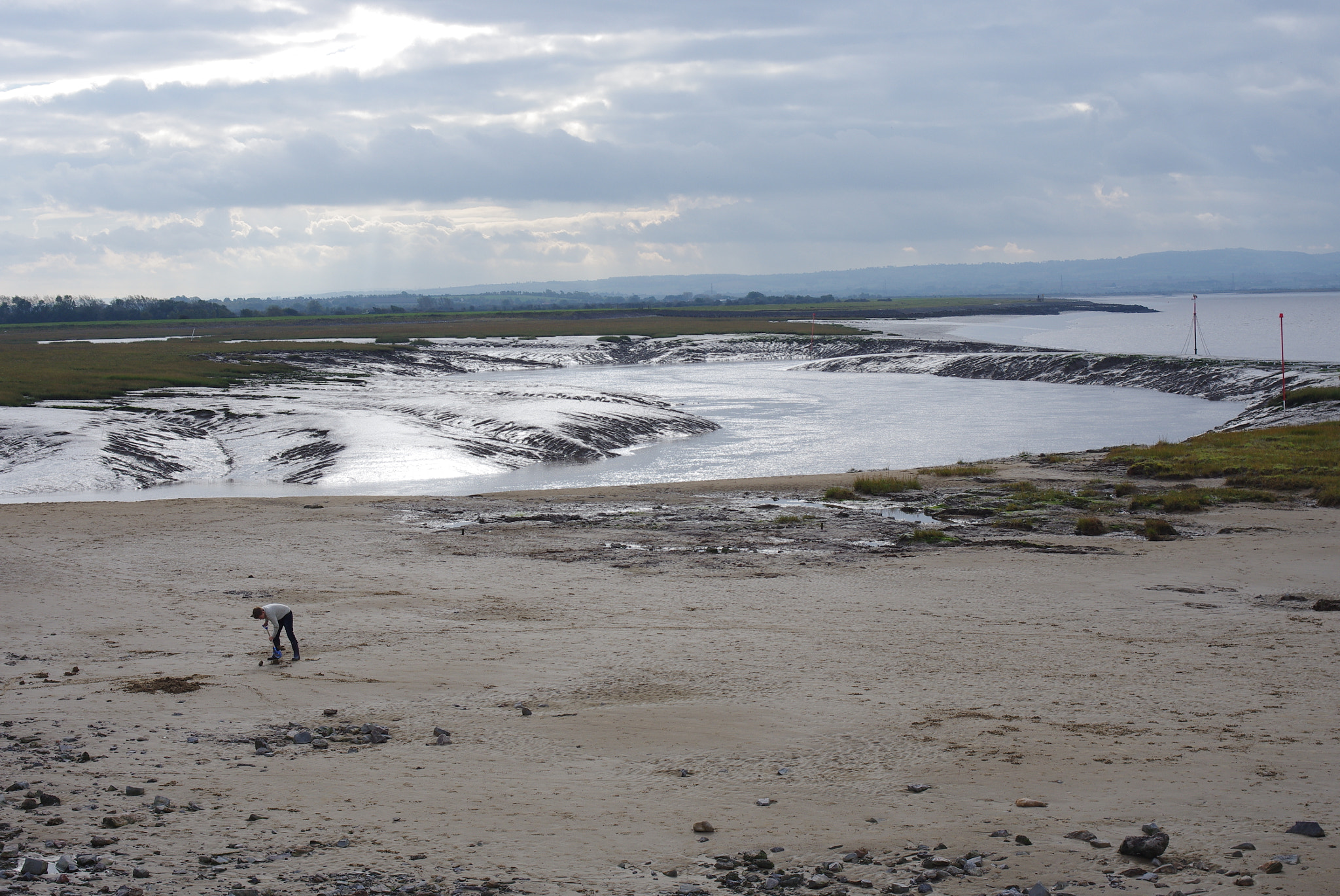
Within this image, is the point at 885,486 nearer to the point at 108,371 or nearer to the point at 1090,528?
the point at 1090,528

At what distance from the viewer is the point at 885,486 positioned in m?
27.0

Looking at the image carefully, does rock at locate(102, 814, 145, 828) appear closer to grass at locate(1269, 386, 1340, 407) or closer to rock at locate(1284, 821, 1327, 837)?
rock at locate(1284, 821, 1327, 837)

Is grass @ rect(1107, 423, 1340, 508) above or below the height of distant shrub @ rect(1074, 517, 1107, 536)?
above

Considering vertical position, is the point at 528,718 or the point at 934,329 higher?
the point at 934,329

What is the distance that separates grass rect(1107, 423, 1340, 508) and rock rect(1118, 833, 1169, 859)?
19.4 m

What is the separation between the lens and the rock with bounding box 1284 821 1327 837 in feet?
25.4

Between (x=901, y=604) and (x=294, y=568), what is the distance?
422 inches

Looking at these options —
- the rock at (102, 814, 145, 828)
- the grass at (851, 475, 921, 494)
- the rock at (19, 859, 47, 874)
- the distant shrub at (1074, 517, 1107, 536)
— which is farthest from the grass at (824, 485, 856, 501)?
the rock at (19, 859, 47, 874)

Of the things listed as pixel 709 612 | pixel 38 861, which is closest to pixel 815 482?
pixel 709 612

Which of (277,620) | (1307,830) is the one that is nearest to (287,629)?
(277,620)

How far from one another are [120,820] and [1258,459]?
2990cm

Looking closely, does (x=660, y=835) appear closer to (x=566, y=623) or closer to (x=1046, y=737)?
(x=1046, y=737)

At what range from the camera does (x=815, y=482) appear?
28.9m

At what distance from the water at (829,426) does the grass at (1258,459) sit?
593cm
